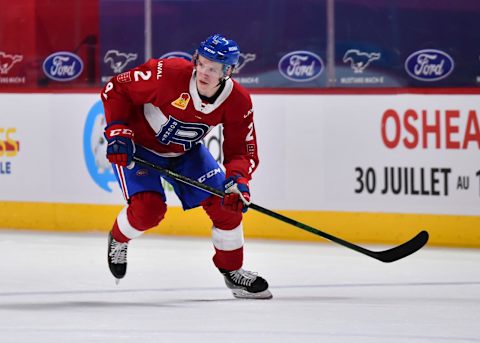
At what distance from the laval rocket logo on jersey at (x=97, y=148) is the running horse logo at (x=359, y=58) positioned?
1491mm

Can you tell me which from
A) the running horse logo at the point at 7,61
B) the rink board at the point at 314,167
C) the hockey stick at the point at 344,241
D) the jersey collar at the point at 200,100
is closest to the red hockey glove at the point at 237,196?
the hockey stick at the point at 344,241

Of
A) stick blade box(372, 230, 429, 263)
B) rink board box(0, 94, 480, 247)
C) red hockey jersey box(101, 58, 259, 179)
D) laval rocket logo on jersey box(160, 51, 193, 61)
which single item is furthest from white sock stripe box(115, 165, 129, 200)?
laval rocket logo on jersey box(160, 51, 193, 61)

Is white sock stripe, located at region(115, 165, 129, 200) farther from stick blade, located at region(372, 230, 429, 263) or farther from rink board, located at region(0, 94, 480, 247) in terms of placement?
rink board, located at region(0, 94, 480, 247)

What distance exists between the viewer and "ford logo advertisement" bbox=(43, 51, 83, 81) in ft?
25.6

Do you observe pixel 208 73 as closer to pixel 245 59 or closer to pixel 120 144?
pixel 120 144

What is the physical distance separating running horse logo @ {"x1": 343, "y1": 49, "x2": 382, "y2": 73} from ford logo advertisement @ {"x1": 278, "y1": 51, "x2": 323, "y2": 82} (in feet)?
0.59

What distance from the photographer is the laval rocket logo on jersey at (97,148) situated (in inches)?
299

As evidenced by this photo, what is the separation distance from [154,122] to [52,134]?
257cm

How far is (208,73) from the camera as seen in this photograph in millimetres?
5012

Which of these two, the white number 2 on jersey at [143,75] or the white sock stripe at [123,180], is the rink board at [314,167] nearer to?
the white sock stripe at [123,180]

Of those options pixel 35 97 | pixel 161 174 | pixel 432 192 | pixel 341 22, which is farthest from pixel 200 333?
pixel 35 97

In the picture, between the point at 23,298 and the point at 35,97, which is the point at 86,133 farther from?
the point at 23,298

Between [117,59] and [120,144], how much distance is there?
2739mm

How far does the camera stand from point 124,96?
206 inches
